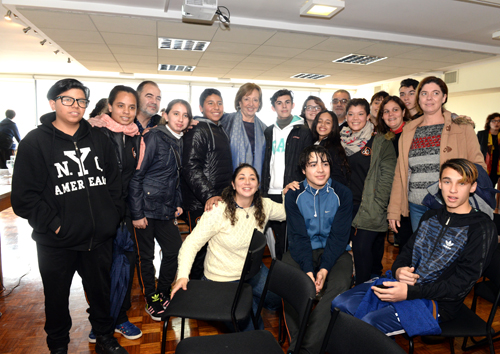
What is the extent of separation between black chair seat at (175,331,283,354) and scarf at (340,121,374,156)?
5.31 ft

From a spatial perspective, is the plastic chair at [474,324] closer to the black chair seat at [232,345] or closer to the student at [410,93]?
the black chair seat at [232,345]

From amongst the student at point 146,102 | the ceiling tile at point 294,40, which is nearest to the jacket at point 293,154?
the student at point 146,102

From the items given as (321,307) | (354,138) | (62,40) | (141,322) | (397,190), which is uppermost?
(62,40)

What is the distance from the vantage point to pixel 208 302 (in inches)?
69.9

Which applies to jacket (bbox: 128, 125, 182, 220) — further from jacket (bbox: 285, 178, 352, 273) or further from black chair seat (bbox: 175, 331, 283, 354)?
black chair seat (bbox: 175, 331, 283, 354)

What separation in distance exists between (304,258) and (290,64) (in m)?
6.03

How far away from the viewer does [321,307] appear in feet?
6.30

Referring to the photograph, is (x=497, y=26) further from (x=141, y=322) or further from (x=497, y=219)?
(x=141, y=322)

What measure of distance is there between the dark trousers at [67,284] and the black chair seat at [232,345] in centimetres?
76

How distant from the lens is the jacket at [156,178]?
7.47ft

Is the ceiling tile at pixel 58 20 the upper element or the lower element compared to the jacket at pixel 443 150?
upper

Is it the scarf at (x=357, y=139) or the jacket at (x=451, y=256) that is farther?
the scarf at (x=357, y=139)

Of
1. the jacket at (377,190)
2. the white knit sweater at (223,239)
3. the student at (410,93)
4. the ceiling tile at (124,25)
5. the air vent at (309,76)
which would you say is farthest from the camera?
the air vent at (309,76)

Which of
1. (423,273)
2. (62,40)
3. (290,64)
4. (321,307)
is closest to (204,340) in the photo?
(321,307)
